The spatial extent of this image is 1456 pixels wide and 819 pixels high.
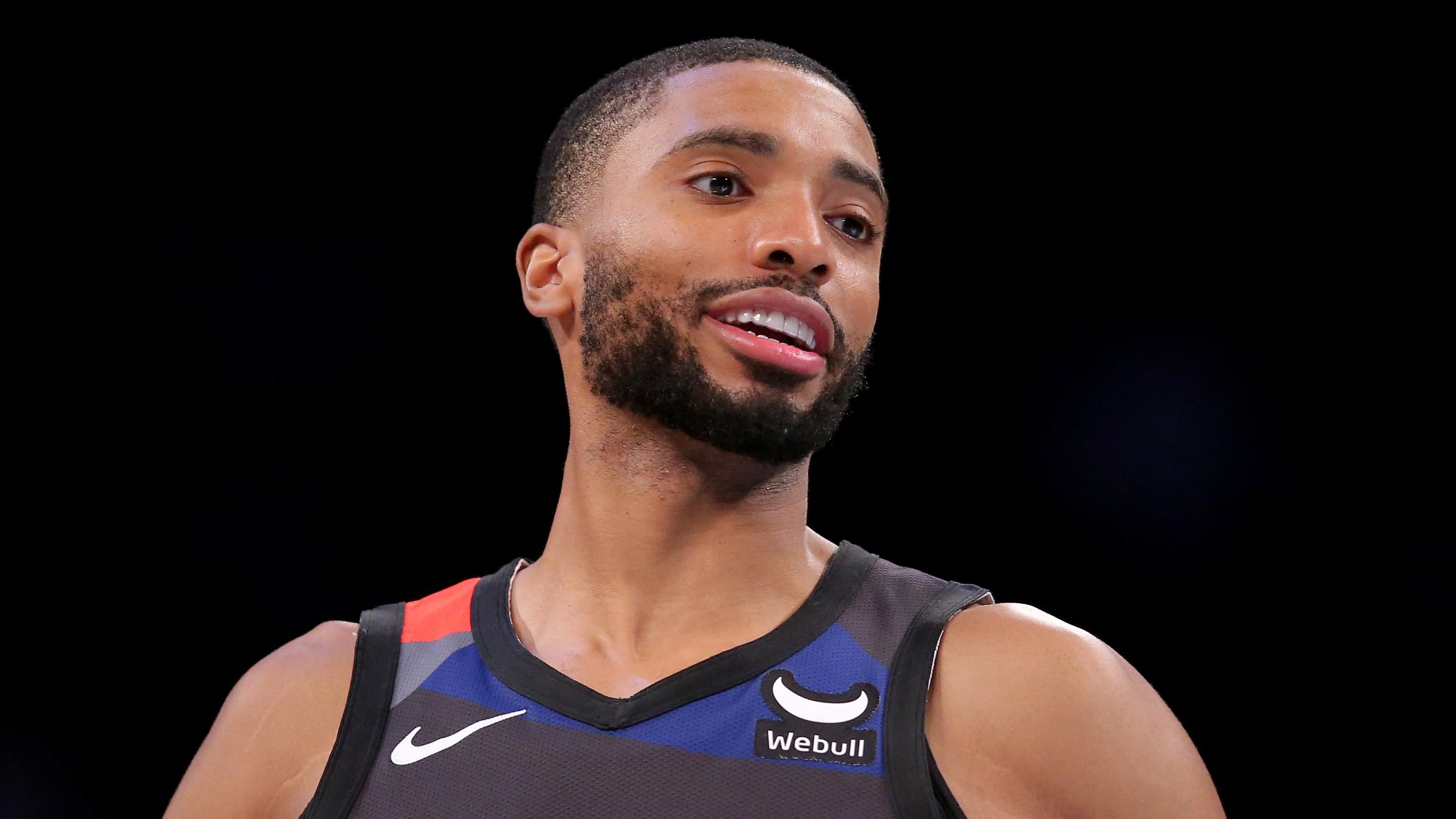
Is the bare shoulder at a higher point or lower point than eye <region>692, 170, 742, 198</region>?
lower

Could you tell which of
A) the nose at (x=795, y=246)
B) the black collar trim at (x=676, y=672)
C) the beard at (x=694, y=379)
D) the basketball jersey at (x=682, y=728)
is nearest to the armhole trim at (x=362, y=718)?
the basketball jersey at (x=682, y=728)

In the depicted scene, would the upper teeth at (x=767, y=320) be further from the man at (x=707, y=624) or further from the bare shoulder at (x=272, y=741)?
the bare shoulder at (x=272, y=741)

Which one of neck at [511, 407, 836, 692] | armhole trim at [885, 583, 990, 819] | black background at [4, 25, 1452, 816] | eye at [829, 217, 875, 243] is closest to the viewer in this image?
armhole trim at [885, 583, 990, 819]

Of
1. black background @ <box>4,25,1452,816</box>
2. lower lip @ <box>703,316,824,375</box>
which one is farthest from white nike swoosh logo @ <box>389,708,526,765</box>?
black background @ <box>4,25,1452,816</box>

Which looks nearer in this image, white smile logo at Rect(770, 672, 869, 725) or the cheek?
white smile logo at Rect(770, 672, 869, 725)

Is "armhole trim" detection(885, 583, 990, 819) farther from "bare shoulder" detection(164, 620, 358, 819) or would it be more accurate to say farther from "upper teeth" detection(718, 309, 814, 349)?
"bare shoulder" detection(164, 620, 358, 819)

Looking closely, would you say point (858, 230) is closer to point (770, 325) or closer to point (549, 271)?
point (770, 325)

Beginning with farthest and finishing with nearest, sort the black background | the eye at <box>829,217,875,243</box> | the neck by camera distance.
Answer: the black background
the eye at <box>829,217,875,243</box>
the neck

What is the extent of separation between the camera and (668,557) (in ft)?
5.49

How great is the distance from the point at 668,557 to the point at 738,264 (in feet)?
1.31

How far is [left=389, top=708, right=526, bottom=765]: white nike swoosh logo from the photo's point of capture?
5.06 ft

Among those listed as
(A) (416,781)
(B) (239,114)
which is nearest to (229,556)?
(B) (239,114)

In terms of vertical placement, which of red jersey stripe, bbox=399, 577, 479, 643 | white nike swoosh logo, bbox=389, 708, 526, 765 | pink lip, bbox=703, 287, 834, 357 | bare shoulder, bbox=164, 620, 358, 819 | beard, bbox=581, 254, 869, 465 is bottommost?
bare shoulder, bbox=164, 620, 358, 819

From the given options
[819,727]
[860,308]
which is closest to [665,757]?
[819,727]
